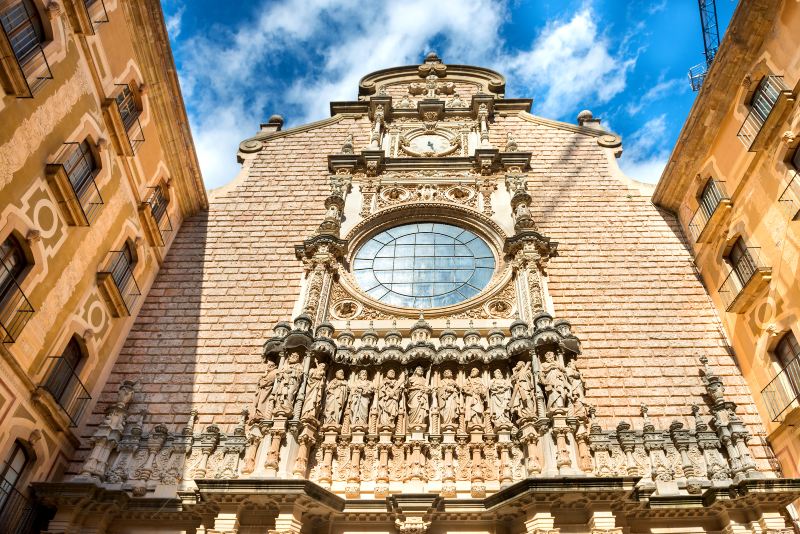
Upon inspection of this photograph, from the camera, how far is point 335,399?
11.0 meters

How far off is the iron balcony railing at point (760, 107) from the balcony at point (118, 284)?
41.3 feet

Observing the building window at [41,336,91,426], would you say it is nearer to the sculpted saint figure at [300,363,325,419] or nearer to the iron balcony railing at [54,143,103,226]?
the iron balcony railing at [54,143,103,226]

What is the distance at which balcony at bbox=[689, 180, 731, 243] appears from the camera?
12.9m

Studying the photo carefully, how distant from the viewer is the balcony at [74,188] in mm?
10367

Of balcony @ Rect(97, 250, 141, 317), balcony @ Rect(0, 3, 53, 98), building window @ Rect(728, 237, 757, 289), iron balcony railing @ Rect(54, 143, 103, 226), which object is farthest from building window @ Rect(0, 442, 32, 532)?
building window @ Rect(728, 237, 757, 289)

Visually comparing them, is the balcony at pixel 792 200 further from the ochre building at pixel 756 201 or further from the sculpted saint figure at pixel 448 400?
the sculpted saint figure at pixel 448 400

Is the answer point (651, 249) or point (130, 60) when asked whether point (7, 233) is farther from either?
point (651, 249)

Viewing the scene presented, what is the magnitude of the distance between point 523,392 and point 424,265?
4657 millimetres

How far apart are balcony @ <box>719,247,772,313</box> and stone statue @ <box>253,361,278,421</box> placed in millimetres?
8783

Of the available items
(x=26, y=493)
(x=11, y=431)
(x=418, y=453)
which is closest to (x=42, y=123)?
(x=11, y=431)

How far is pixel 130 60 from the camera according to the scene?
1318cm

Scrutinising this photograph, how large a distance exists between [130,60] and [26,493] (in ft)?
28.3

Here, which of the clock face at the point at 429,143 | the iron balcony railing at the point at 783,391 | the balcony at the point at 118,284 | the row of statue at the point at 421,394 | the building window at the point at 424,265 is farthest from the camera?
the clock face at the point at 429,143

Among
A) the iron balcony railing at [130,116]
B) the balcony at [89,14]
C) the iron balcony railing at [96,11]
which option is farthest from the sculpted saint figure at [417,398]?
the iron balcony railing at [96,11]
